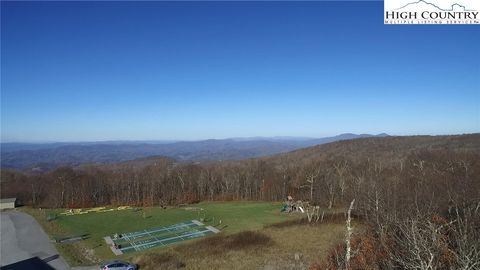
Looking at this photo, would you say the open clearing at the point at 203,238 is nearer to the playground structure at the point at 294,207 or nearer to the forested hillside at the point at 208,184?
the playground structure at the point at 294,207

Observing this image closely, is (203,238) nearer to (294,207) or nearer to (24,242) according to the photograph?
(24,242)

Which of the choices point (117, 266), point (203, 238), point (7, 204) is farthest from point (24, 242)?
point (7, 204)

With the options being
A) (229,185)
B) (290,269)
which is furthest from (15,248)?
(229,185)

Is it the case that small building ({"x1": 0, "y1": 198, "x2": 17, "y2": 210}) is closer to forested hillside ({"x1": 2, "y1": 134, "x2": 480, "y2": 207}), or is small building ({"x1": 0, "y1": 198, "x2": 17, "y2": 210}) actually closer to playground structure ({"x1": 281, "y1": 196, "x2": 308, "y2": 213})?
forested hillside ({"x1": 2, "y1": 134, "x2": 480, "y2": 207})

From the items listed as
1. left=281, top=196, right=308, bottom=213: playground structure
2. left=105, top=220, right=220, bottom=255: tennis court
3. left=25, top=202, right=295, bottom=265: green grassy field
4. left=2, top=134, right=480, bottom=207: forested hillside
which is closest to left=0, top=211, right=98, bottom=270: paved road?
left=25, top=202, right=295, bottom=265: green grassy field

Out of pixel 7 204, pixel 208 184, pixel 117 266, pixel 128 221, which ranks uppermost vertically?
pixel 208 184

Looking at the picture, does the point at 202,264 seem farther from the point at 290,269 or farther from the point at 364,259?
the point at 364,259

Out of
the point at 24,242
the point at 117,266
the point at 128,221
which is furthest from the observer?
the point at 128,221

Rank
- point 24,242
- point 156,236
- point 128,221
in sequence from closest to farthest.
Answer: point 24,242
point 156,236
point 128,221
